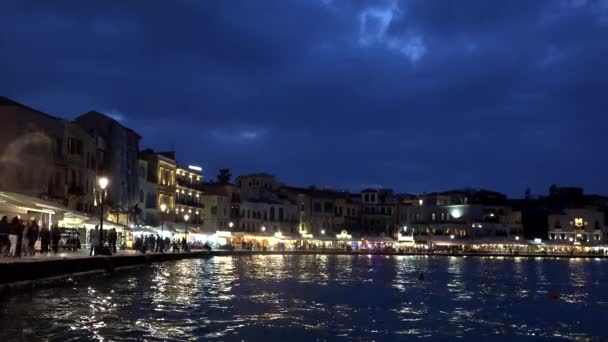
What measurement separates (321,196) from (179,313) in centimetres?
10015

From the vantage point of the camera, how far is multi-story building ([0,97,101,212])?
49.0m

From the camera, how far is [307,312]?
23.6 m

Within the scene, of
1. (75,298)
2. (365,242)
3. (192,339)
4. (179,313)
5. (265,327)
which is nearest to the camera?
(192,339)

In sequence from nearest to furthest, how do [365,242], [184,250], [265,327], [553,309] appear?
1. [265,327]
2. [553,309]
3. [184,250]
4. [365,242]

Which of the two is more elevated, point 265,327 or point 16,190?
point 16,190

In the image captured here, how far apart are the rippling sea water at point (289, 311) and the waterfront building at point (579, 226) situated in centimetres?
8665

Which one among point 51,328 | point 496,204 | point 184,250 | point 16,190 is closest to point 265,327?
point 51,328

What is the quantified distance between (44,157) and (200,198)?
49.0 m

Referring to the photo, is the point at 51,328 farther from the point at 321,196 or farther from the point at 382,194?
the point at 382,194

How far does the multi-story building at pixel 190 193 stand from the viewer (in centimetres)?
9156

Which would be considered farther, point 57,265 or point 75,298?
point 57,265

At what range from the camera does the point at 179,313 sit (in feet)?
73.1

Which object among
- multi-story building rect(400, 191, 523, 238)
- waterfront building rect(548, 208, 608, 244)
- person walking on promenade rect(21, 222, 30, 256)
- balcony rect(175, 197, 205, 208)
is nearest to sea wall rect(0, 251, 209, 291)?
person walking on promenade rect(21, 222, 30, 256)

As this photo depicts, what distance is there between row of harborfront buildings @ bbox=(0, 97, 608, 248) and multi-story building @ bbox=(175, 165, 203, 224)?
0.50 feet
